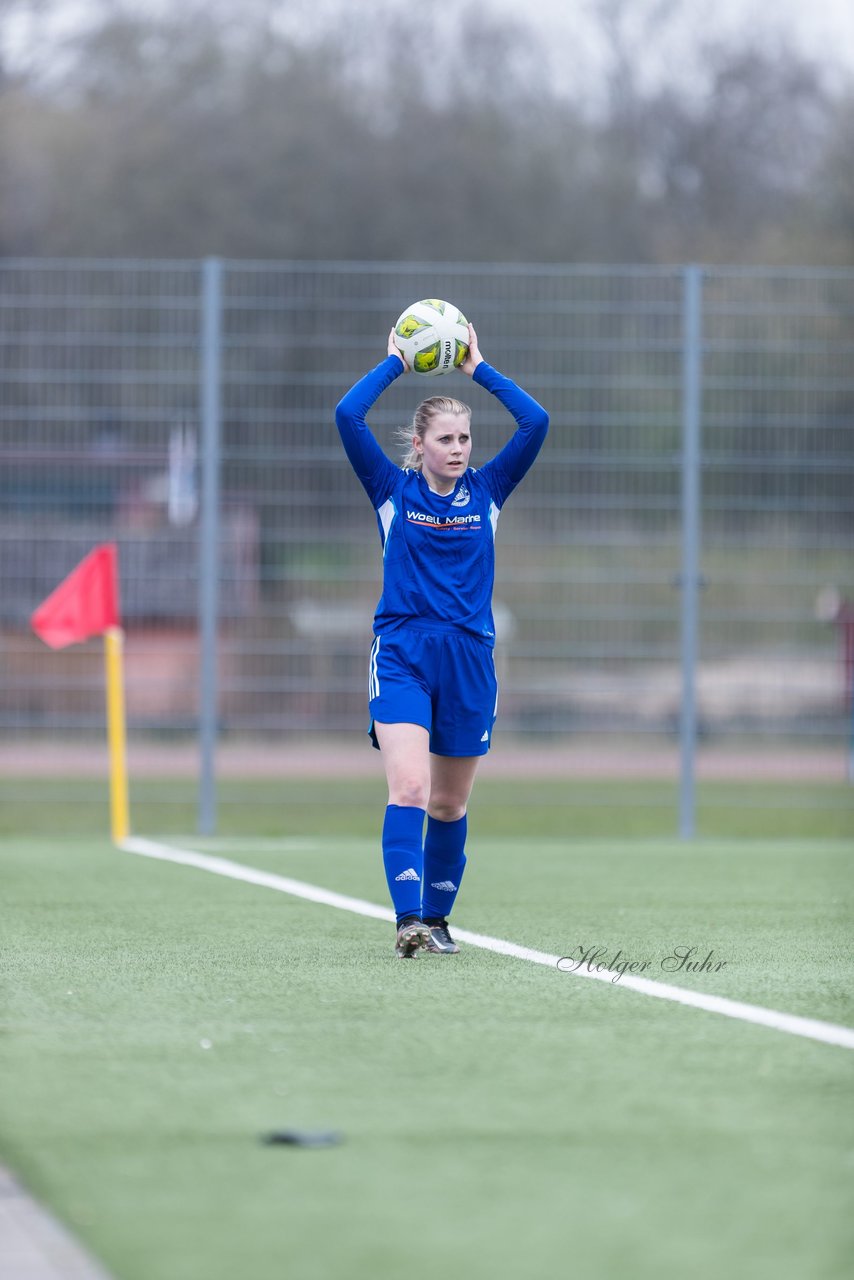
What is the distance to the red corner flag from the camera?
984 centimetres

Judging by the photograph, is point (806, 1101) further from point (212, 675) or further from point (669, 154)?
point (669, 154)

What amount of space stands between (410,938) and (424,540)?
3.71 ft

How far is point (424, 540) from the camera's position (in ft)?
18.9

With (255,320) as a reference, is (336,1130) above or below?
below

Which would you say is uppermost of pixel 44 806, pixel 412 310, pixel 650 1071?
pixel 412 310

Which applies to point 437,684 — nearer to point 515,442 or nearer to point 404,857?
point 404,857

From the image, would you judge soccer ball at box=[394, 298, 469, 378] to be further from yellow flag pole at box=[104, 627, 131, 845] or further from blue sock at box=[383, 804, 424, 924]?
yellow flag pole at box=[104, 627, 131, 845]

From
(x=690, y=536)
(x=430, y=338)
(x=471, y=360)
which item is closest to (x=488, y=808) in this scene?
(x=690, y=536)

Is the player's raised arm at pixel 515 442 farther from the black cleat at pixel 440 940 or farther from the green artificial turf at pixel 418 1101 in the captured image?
the green artificial turf at pixel 418 1101

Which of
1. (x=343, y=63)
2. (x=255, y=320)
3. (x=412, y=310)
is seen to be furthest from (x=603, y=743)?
(x=343, y=63)

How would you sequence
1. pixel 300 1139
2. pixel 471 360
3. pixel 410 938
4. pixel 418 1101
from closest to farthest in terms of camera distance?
pixel 300 1139
pixel 418 1101
pixel 410 938
pixel 471 360

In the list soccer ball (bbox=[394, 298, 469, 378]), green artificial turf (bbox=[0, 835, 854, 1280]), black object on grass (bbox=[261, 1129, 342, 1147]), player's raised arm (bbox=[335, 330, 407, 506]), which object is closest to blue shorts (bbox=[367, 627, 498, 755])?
player's raised arm (bbox=[335, 330, 407, 506])

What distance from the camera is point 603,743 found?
1134 centimetres

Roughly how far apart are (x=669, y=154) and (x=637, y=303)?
2815 cm
